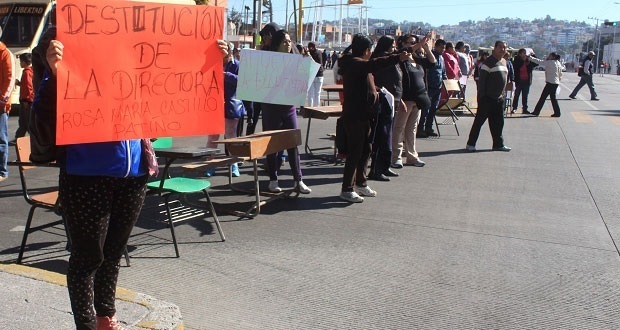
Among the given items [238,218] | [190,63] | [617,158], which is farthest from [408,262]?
[617,158]

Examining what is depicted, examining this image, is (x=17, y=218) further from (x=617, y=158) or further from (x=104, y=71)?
(x=617, y=158)

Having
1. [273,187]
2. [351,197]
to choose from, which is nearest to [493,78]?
[351,197]

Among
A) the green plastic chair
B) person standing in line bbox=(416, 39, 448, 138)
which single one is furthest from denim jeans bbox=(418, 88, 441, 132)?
the green plastic chair

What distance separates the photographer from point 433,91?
42.0 ft

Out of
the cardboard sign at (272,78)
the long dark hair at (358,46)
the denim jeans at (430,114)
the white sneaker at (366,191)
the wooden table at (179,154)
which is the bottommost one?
the white sneaker at (366,191)

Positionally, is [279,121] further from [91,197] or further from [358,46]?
[91,197]

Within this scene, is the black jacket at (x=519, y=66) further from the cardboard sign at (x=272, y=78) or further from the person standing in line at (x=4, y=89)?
the person standing in line at (x=4, y=89)

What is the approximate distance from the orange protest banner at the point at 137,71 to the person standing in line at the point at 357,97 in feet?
11.9

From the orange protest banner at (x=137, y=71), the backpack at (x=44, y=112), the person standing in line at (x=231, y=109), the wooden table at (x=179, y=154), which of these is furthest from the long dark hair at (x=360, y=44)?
the backpack at (x=44, y=112)

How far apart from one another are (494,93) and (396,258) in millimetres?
6801

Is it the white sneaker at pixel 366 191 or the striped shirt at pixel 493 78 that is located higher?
the striped shirt at pixel 493 78

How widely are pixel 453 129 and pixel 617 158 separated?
4.42m

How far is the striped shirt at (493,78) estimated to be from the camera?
11.3m

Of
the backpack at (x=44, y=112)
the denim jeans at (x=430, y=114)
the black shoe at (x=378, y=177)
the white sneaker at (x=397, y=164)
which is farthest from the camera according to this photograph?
the denim jeans at (x=430, y=114)
